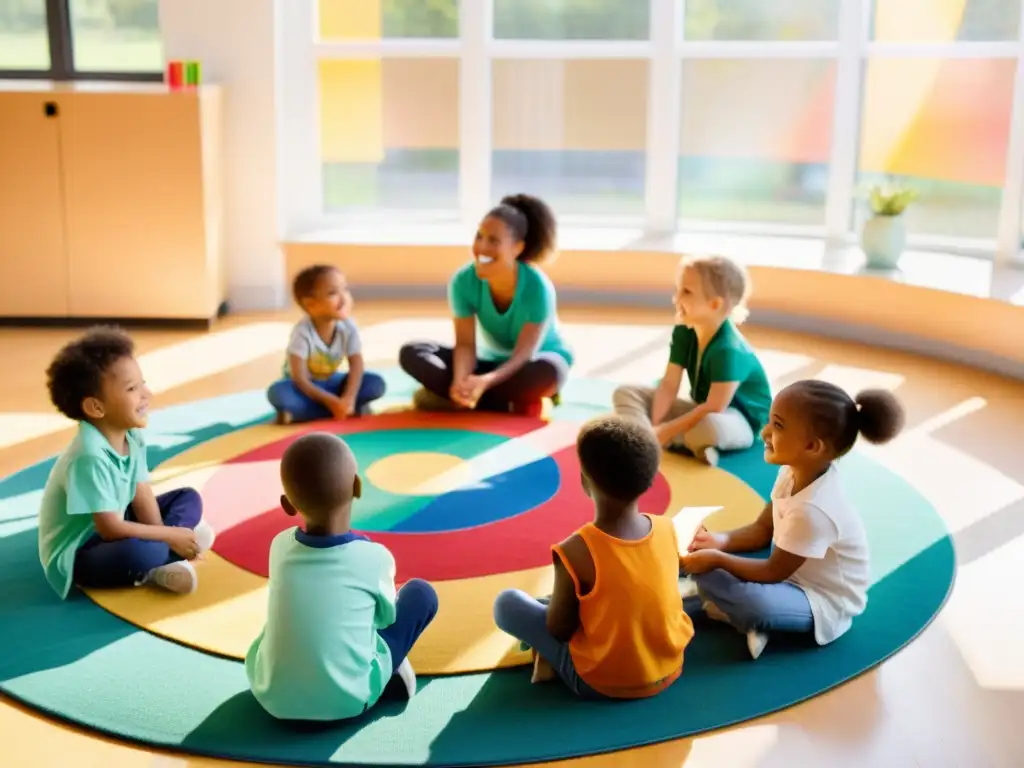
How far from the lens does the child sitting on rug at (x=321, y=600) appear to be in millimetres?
2396

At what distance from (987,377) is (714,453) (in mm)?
1697

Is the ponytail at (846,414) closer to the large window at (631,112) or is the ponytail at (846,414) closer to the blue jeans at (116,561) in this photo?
the blue jeans at (116,561)

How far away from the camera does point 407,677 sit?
2.59 meters

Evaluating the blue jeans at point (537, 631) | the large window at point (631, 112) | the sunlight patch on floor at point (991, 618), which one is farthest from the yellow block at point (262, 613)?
the large window at point (631, 112)

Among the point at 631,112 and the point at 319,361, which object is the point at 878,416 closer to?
the point at 319,361

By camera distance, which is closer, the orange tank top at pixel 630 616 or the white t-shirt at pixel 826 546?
the orange tank top at pixel 630 616

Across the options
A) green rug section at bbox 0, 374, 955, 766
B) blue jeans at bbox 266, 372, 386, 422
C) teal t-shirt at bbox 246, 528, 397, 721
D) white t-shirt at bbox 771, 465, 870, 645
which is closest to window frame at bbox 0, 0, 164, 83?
blue jeans at bbox 266, 372, 386, 422

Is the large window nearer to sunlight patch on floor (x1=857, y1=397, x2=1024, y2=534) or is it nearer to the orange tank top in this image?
sunlight patch on floor (x1=857, y1=397, x2=1024, y2=534)

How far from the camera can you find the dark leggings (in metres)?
4.46

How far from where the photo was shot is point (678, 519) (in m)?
3.55

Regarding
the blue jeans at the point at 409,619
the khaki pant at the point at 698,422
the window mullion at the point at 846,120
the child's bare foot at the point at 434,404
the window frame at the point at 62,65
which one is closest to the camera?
the blue jeans at the point at 409,619

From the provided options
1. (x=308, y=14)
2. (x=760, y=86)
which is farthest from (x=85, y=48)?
(x=760, y=86)

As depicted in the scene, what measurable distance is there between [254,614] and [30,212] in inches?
131

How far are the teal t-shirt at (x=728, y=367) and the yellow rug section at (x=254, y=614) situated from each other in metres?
0.73
